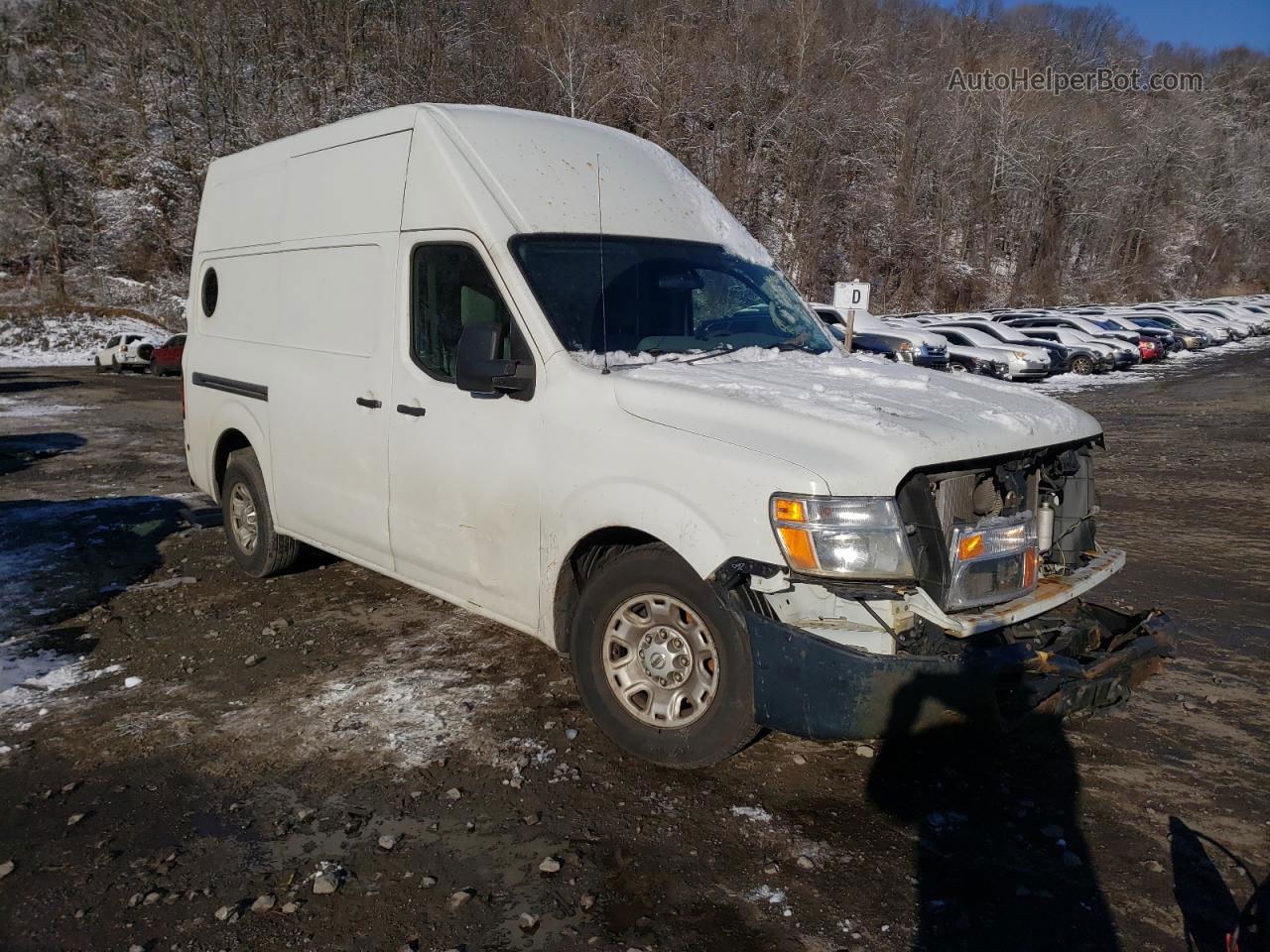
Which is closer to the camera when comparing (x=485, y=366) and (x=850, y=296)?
(x=485, y=366)

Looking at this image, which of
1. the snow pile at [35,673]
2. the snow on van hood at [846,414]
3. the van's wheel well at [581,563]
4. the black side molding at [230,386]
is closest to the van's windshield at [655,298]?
the snow on van hood at [846,414]

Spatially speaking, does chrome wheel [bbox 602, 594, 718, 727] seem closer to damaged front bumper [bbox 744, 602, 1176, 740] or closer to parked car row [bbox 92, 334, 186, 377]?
damaged front bumper [bbox 744, 602, 1176, 740]

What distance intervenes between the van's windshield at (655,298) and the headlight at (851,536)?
1.37 meters

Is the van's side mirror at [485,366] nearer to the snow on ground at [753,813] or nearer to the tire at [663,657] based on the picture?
the tire at [663,657]

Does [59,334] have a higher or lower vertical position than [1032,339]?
lower

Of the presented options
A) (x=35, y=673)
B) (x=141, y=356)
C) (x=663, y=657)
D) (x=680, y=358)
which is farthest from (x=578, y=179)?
(x=141, y=356)

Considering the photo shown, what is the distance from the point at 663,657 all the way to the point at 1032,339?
2555 centimetres

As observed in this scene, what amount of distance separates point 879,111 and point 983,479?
58.0 meters

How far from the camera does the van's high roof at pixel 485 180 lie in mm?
4500

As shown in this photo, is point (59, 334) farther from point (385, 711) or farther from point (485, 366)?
point (485, 366)

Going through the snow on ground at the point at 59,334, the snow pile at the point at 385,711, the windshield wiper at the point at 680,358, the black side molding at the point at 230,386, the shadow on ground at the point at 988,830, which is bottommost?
the snow on ground at the point at 59,334

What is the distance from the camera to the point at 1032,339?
26.4 meters

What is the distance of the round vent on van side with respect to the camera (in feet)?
22.1

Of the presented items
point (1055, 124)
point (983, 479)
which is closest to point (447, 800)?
point (983, 479)
